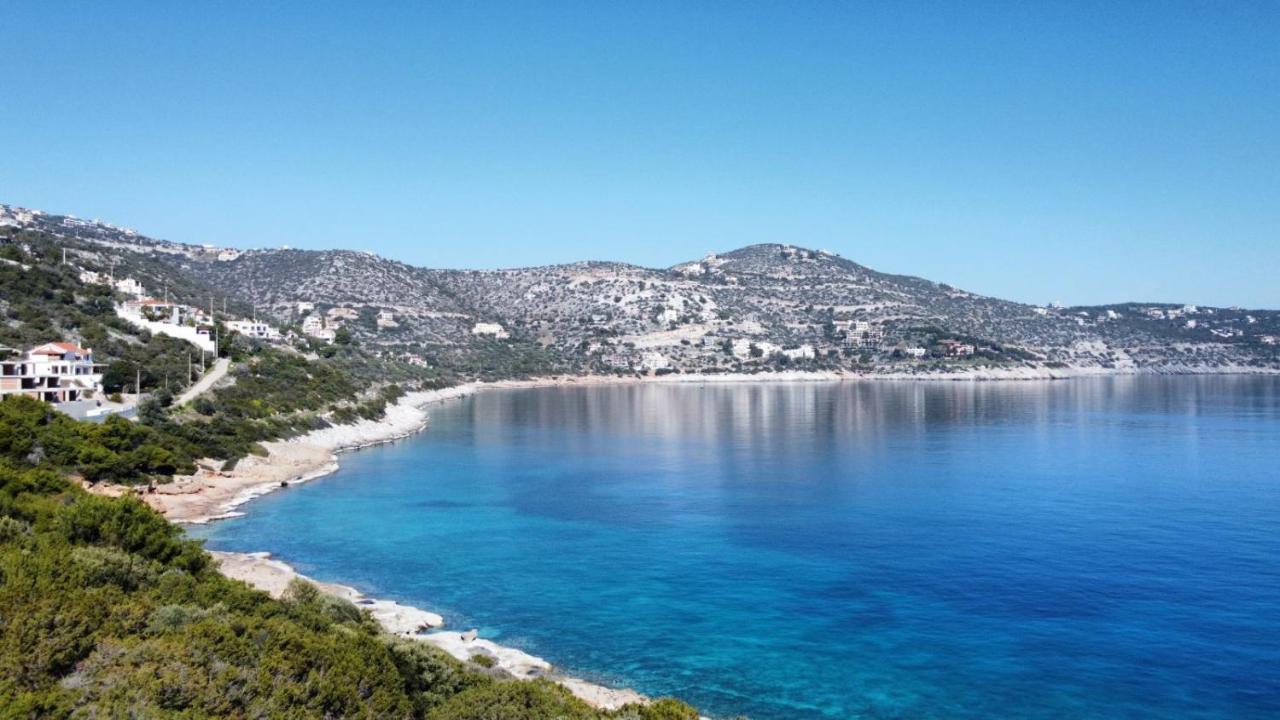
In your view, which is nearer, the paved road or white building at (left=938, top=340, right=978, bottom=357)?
the paved road

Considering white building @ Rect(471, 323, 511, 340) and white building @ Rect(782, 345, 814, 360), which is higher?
white building @ Rect(471, 323, 511, 340)

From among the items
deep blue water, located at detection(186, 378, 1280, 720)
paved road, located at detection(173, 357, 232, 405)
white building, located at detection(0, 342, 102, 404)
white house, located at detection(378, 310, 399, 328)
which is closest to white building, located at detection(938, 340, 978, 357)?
white house, located at detection(378, 310, 399, 328)

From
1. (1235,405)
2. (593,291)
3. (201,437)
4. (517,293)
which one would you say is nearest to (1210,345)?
(1235,405)

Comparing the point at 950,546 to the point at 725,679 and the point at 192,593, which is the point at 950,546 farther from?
the point at 192,593

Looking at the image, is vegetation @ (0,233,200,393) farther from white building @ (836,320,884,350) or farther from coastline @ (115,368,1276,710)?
white building @ (836,320,884,350)

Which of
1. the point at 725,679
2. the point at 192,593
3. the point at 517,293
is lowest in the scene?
the point at 725,679

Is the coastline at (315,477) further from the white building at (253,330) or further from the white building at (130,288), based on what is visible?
the white building at (130,288)
